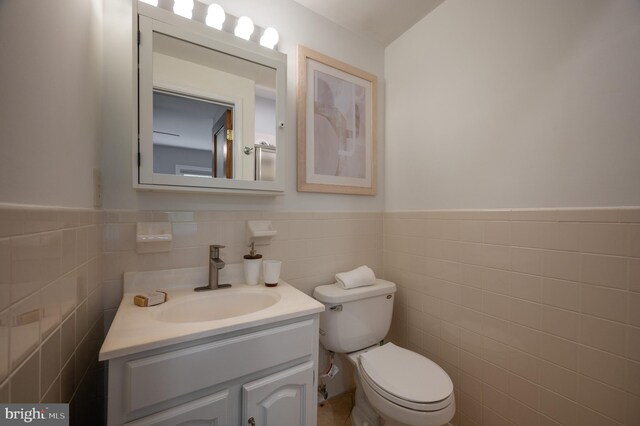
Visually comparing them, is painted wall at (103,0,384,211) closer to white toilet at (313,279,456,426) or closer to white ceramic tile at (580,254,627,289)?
white toilet at (313,279,456,426)

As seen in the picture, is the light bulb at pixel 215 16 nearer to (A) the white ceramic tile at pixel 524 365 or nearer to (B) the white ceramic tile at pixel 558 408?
(A) the white ceramic tile at pixel 524 365

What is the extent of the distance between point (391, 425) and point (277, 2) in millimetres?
2153

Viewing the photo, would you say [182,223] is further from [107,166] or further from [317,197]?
[317,197]

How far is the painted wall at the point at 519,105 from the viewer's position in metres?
0.84

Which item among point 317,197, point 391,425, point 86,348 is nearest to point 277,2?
point 317,197

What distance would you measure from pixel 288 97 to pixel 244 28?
1.19 feet

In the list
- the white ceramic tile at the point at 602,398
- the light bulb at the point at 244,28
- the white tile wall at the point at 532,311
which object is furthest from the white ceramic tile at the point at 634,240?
the light bulb at the point at 244,28

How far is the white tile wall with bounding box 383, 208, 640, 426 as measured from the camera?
812mm

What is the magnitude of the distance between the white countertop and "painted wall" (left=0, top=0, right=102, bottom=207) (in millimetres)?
371

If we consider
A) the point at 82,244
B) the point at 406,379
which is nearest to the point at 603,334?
the point at 406,379

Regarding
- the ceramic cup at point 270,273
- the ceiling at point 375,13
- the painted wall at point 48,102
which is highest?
the ceiling at point 375,13

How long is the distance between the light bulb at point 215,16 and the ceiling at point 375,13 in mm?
483

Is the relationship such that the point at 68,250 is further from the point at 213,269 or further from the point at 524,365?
the point at 524,365

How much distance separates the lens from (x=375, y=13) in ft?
4.69
